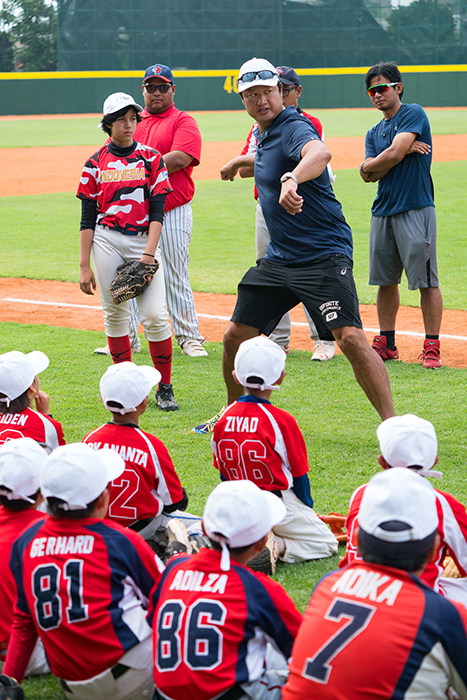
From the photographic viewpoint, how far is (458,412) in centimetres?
543

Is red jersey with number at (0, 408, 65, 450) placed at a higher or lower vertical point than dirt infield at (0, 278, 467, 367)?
higher

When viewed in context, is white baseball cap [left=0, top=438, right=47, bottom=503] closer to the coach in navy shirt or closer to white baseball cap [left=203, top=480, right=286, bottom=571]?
white baseball cap [left=203, top=480, right=286, bottom=571]

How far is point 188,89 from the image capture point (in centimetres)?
4484

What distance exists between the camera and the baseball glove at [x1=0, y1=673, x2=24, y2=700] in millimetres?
2407

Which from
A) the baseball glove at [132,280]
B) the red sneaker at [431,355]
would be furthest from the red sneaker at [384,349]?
the baseball glove at [132,280]

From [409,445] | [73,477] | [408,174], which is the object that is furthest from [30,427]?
[408,174]

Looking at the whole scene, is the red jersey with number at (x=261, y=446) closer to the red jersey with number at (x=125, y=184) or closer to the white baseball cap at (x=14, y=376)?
the white baseball cap at (x=14, y=376)

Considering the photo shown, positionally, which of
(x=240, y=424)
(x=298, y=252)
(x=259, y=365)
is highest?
(x=298, y=252)

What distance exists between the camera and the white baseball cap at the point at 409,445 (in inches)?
110

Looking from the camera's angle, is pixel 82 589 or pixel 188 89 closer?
pixel 82 589

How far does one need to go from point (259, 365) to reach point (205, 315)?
17.4 feet

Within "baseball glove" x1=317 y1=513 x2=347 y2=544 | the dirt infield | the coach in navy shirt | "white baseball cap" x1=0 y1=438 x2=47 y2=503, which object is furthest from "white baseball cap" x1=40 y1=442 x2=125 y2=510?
the dirt infield

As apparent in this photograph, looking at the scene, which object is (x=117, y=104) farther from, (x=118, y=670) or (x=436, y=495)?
(x=118, y=670)

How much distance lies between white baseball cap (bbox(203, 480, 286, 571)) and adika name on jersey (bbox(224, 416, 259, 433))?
1.10m
